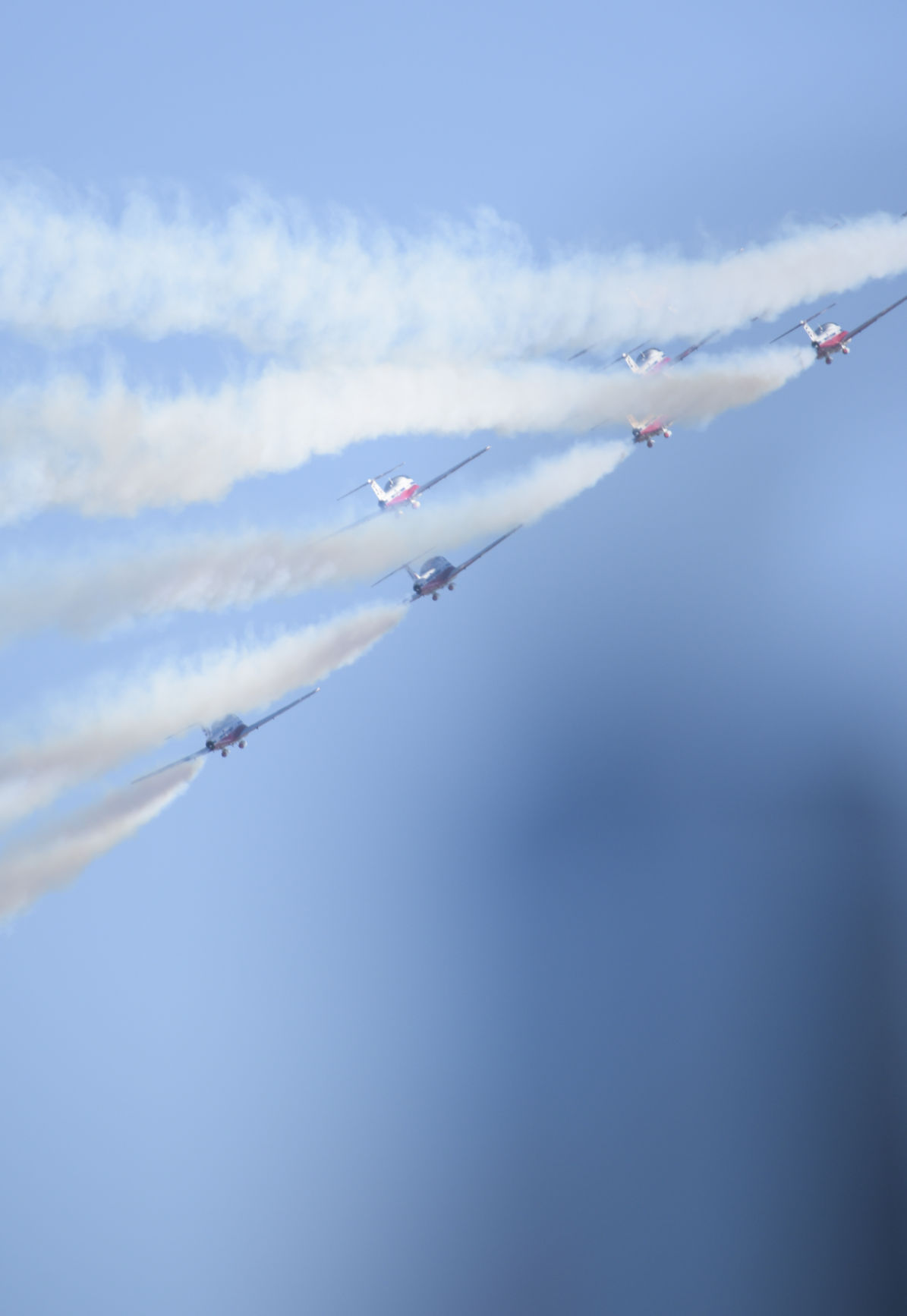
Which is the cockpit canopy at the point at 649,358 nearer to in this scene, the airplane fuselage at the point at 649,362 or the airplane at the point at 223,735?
the airplane fuselage at the point at 649,362

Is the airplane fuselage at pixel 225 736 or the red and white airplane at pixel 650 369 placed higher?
the red and white airplane at pixel 650 369

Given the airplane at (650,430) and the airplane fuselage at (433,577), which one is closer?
the airplane fuselage at (433,577)

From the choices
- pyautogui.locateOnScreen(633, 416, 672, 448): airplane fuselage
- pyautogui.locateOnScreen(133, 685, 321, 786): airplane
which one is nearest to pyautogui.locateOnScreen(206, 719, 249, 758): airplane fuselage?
pyautogui.locateOnScreen(133, 685, 321, 786): airplane

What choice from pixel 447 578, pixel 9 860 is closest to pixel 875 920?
pixel 447 578

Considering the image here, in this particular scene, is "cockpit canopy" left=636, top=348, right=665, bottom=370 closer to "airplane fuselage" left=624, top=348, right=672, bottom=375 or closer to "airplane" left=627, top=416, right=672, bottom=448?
"airplane fuselage" left=624, top=348, right=672, bottom=375

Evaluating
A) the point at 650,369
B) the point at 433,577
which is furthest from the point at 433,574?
the point at 650,369

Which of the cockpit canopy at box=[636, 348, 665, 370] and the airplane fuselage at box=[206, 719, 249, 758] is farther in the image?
the cockpit canopy at box=[636, 348, 665, 370]

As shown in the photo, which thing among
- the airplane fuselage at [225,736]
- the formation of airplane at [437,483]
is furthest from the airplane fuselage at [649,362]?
the airplane fuselage at [225,736]

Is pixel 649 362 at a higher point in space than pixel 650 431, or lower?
higher

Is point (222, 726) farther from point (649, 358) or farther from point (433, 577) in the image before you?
point (649, 358)

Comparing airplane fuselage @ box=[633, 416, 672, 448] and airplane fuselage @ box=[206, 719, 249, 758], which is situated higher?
airplane fuselage @ box=[633, 416, 672, 448]

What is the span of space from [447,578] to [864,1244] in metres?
24.4

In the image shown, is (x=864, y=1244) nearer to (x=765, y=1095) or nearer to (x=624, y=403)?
(x=765, y=1095)

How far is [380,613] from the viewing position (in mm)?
48031
